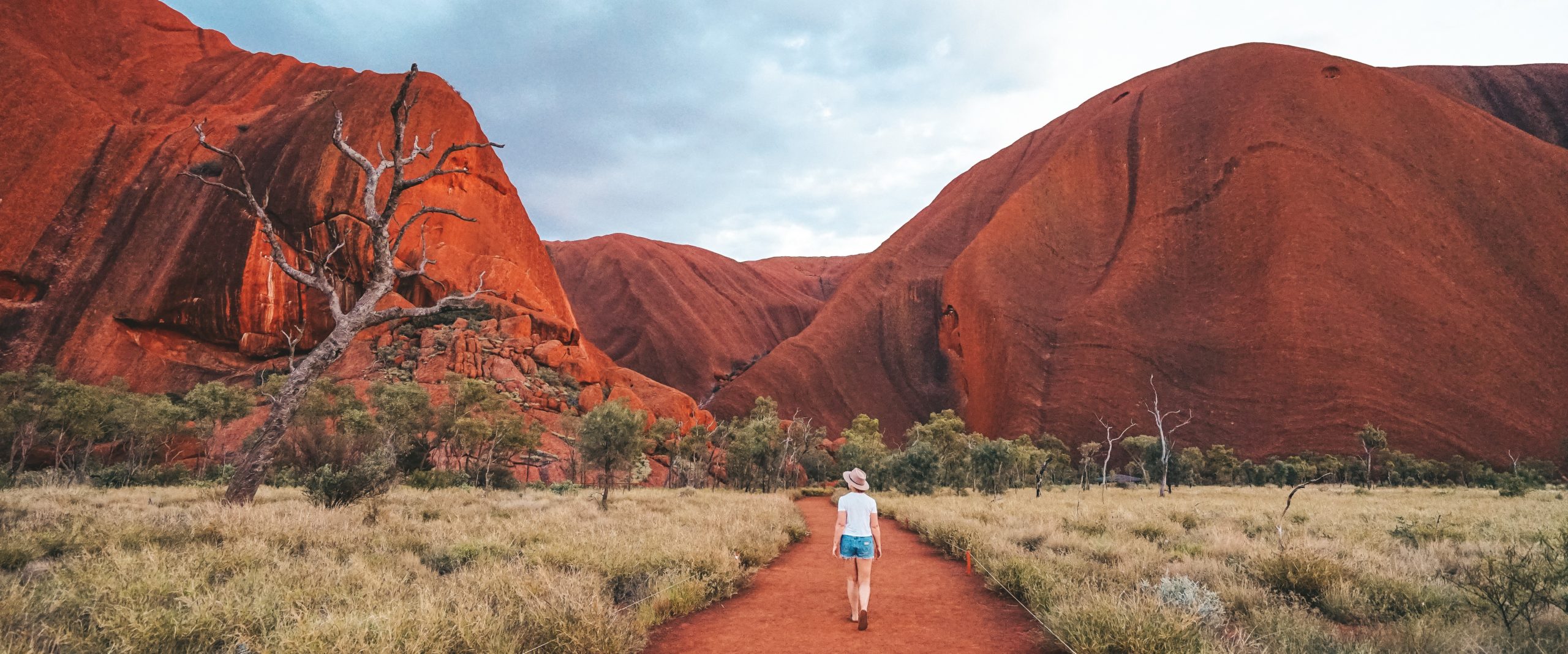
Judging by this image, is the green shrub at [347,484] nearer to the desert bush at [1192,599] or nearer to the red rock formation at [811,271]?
the desert bush at [1192,599]

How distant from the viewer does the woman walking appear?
6.33 meters

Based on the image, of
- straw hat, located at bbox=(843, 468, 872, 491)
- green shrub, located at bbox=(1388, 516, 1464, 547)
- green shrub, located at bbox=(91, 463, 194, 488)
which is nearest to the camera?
straw hat, located at bbox=(843, 468, 872, 491)

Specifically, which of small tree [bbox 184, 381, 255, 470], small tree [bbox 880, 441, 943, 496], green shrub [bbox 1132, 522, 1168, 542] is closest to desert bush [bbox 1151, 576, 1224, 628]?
green shrub [bbox 1132, 522, 1168, 542]

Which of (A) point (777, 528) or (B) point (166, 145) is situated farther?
(B) point (166, 145)

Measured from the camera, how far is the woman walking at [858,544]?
633 centimetres

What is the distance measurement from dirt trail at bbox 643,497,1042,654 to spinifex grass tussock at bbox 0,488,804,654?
0.39 m

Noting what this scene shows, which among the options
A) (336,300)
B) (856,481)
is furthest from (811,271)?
(856,481)

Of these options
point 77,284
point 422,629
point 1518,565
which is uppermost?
point 77,284

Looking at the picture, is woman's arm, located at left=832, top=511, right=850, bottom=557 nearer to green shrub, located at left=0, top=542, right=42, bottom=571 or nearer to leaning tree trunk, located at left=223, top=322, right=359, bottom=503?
green shrub, located at left=0, top=542, right=42, bottom=571

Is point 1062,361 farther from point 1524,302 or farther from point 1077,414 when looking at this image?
point 1524,302

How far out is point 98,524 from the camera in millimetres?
7133

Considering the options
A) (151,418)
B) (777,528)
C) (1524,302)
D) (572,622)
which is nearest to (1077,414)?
(1524,302)

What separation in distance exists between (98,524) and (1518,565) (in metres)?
14.8

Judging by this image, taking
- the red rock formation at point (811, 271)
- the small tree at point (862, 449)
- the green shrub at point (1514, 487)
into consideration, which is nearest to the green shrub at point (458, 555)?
the small tree at point (862, 449)
